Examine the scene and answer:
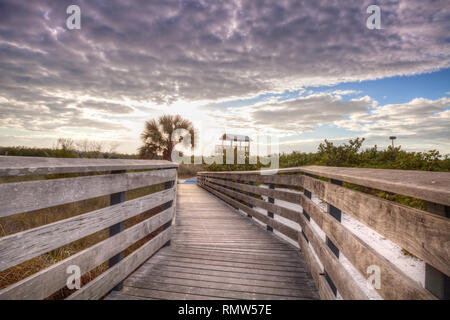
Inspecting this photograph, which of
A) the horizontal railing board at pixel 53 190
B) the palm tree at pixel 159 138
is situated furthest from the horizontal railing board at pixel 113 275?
the palm tree at pixel 159 138

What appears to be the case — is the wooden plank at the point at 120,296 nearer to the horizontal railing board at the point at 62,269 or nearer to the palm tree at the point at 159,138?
the horizontal railing board at the point at 62,269

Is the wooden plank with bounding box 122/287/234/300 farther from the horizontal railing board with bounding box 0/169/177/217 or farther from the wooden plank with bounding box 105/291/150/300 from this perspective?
the horizontal railing board with bounding box 0/169/177/217

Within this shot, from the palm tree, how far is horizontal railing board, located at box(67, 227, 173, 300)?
21.0 meters

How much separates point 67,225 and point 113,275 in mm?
833

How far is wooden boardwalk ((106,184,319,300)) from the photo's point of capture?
2307 millimetres

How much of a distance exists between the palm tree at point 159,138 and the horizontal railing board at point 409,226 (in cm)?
2291

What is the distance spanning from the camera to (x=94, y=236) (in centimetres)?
346

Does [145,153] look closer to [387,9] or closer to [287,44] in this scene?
[287,44]

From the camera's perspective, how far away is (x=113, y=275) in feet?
7.20

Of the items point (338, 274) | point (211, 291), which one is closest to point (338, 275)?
point (338, 274)

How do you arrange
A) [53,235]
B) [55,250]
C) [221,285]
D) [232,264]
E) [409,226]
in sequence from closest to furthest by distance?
1. [409,226]
2. [53,235]
3. [221,285]
4. [55,250]
5. [232,264]

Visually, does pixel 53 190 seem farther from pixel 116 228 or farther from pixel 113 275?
pixel 113 275
